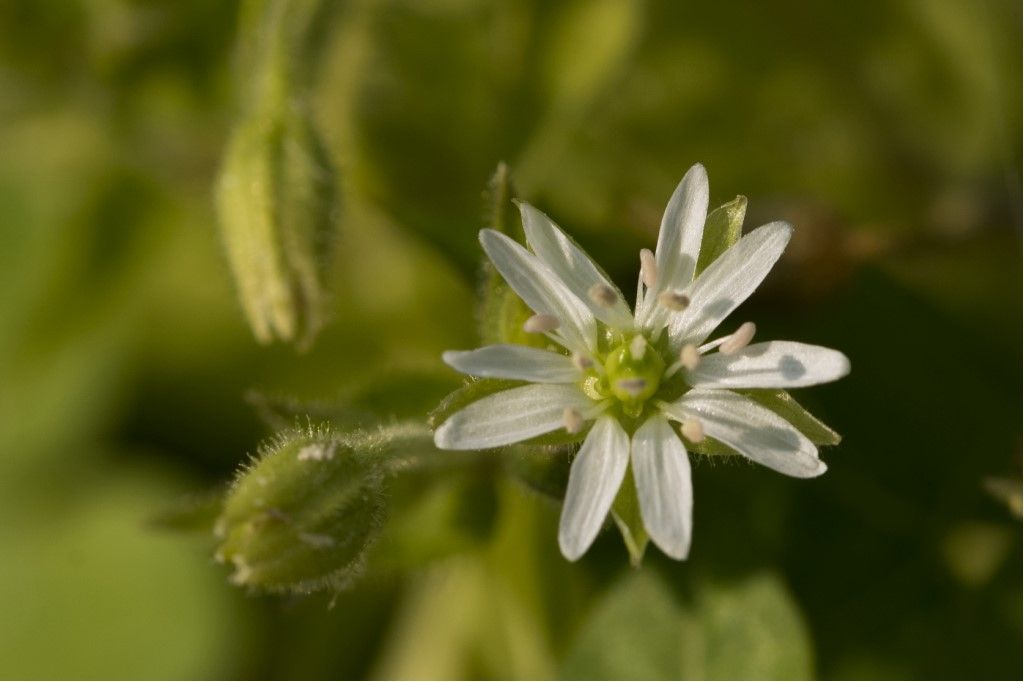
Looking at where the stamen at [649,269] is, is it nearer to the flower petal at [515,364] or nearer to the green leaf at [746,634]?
the flower petal at [515,364]

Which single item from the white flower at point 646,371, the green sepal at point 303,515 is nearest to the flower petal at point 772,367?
the white flower at point 646,371

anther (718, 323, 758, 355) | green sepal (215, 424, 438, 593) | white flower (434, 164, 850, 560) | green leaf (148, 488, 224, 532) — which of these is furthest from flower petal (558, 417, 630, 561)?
green leaf (148, 488, 224, 532)

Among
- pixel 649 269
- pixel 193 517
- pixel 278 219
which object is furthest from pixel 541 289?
pixel 193 517

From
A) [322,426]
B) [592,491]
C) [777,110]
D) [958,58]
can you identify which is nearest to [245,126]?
[322,426]

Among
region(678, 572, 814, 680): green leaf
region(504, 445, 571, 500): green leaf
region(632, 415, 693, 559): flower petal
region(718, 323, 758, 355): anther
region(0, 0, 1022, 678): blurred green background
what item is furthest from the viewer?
region(0, 0, 1022, 678): blurred green background

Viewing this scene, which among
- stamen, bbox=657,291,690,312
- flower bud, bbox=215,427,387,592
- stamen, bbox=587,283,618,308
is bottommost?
flower bud, bbox=215,427,387,592

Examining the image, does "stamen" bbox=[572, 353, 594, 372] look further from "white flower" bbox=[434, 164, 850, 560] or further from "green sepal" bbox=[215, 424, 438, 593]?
"green sepal" bbox=[215, 424, 438, 593]
